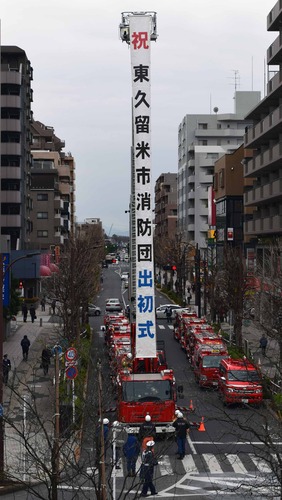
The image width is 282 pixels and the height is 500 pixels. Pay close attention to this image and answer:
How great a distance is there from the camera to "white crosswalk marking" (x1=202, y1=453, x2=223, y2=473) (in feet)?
70.8

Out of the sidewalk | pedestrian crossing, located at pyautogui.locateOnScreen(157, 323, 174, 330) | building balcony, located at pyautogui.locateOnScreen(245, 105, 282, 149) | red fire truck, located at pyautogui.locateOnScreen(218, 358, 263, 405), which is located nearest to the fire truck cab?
the sidewalk

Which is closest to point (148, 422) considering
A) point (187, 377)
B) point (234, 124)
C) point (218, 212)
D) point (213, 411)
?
point (213, 411)

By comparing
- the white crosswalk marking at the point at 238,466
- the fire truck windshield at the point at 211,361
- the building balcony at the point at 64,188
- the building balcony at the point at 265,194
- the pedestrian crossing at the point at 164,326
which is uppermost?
the building balcony at the point at 64,188

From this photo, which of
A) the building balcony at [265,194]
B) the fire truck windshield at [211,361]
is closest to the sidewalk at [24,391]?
the fire truck windshield at [211,361]

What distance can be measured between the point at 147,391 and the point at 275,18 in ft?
108

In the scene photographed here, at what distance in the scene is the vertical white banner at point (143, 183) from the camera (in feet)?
95.1

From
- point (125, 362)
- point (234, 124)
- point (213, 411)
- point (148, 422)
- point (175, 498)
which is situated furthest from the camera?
point (234, 124)

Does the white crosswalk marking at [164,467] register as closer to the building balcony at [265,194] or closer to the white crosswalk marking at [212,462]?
the white crosswalk marking at [212,462]

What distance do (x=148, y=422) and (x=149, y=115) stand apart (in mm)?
11429

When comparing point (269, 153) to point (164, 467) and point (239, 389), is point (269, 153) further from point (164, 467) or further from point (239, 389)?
point (164, 467)

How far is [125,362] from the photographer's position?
3056 centimetres

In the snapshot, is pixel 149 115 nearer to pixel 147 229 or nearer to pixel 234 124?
pixel 147 229

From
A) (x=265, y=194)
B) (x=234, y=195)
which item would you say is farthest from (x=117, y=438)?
(x=234, y=195)

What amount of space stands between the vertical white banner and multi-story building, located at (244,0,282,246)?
23.2 metres
